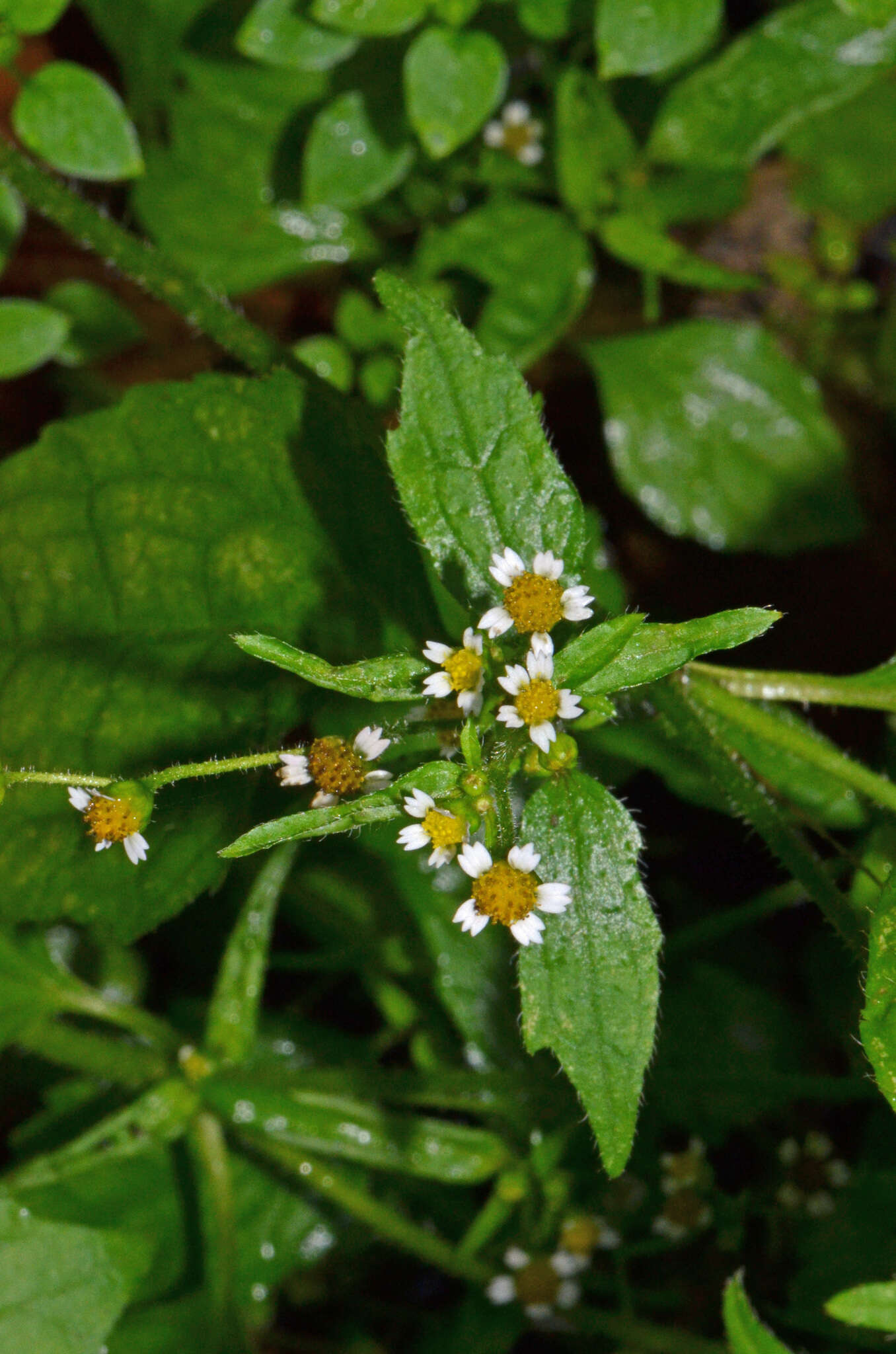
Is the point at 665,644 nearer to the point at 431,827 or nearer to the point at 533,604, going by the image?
the point at 533,604

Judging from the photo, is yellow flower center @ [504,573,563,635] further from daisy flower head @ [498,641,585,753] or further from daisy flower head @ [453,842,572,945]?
daisy flower head @ [453,842,572,945]

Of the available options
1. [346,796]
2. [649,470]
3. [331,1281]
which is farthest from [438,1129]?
[649,470]

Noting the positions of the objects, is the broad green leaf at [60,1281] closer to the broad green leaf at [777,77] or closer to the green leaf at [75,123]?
the green leaf at [75,123]

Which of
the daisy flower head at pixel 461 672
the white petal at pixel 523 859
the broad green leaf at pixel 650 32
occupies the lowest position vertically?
the white petal at pixel 523 859

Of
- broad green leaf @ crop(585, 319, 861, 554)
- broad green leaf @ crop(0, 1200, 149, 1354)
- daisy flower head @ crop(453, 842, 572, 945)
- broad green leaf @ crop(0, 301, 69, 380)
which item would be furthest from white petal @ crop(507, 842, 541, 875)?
broad green leaf @ crop(585, 319, 861, 554)

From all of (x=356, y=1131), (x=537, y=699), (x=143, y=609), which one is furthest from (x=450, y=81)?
(x=356, y=1131)

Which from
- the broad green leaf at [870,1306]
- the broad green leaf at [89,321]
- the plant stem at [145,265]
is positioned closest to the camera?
the broad green leaf at [870,1306]

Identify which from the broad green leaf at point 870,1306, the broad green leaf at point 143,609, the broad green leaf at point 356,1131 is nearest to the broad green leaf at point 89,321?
the broad green leaf at point 143,609

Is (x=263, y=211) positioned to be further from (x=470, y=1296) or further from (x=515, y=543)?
(x=470, y=1296)
